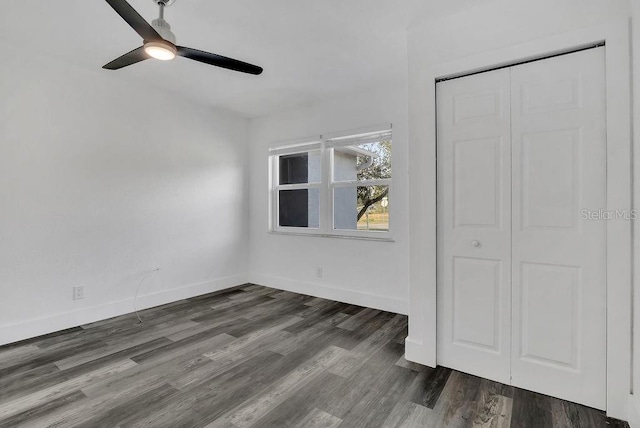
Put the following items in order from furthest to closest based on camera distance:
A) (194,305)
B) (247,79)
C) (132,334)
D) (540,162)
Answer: (194,305)
(247,79)
(132,334)
(540,162)

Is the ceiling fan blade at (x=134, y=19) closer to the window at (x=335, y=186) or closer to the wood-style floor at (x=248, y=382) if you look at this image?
the wood-style floor at (x=248, y=382)

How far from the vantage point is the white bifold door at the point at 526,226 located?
1.81 m

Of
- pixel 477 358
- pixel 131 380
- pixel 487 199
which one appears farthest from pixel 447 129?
pixel 131 380

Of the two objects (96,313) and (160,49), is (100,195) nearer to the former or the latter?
(96,313)

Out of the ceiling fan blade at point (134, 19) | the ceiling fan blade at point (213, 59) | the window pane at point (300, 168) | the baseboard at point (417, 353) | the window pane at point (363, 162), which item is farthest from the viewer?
the window pane at point (300, 168)

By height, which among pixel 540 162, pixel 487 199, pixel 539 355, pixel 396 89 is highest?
pixel 396 89

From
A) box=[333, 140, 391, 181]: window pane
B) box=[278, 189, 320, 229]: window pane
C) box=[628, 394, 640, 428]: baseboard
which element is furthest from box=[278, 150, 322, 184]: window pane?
box=[628, 394, 640, 428]: baseboard

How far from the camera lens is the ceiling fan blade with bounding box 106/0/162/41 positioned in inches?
59.5

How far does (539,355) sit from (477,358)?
360mm

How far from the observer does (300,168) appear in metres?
4.43

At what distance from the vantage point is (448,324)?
2.25 metres

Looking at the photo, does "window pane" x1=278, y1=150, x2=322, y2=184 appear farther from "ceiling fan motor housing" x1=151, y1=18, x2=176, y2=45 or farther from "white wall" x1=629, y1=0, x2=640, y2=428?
"white wall" x1=629, y1=0, x2=640, y2=428

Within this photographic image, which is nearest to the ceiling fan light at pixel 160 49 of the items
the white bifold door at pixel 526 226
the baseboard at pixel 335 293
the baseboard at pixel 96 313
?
the white bifold door at pixel 526 226

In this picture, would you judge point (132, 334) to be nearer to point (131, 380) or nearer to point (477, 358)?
point (131, 380)
